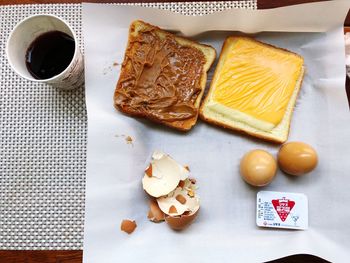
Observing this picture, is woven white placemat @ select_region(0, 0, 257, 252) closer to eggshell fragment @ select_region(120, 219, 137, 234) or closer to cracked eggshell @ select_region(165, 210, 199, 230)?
eggshell fragment @ select_region(120, 219, 137, 234)

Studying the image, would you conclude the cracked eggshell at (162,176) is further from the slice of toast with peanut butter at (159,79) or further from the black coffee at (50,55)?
the black coffee at (50,55)

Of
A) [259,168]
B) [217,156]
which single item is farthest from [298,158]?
[217,156]

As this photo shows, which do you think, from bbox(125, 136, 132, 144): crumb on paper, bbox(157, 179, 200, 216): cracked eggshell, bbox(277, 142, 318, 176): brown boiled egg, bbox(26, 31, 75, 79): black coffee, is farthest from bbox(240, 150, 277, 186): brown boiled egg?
bbox(26, 31, 75, 79): black coffee

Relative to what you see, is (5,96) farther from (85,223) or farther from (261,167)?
(261,167)

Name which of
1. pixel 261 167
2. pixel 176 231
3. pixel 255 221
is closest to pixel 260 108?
pixel 261 167

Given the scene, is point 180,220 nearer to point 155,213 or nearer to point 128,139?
point 155,213
